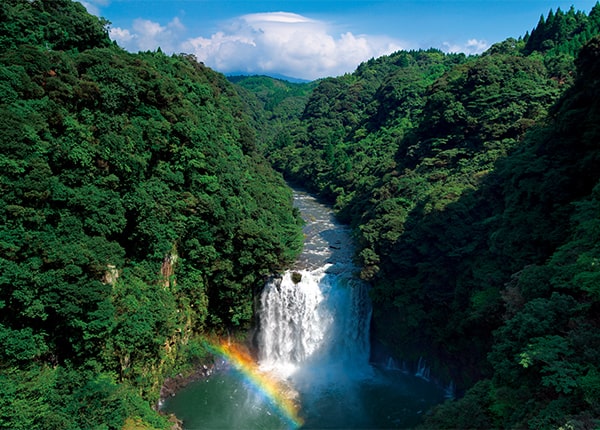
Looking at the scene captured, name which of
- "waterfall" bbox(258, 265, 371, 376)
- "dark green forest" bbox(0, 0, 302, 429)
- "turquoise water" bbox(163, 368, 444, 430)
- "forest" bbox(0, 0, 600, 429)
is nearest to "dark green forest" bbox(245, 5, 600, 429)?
"forest" bbox(0, 0, 600, 429)

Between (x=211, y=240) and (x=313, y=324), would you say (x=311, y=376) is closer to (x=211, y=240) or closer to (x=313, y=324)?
(x=313, y=324)

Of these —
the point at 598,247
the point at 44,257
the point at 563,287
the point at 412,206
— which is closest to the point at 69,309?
the point at 44,257

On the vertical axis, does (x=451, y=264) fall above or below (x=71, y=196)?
below

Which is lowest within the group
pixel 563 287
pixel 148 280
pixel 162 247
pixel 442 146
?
pixel 148 280

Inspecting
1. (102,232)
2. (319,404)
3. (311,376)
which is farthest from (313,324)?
(102,232)

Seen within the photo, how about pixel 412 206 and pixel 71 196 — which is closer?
pixel 71 196

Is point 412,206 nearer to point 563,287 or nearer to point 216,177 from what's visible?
point 216,177

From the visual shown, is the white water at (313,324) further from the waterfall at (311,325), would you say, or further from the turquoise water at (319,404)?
the turquoise water at (319,404)
